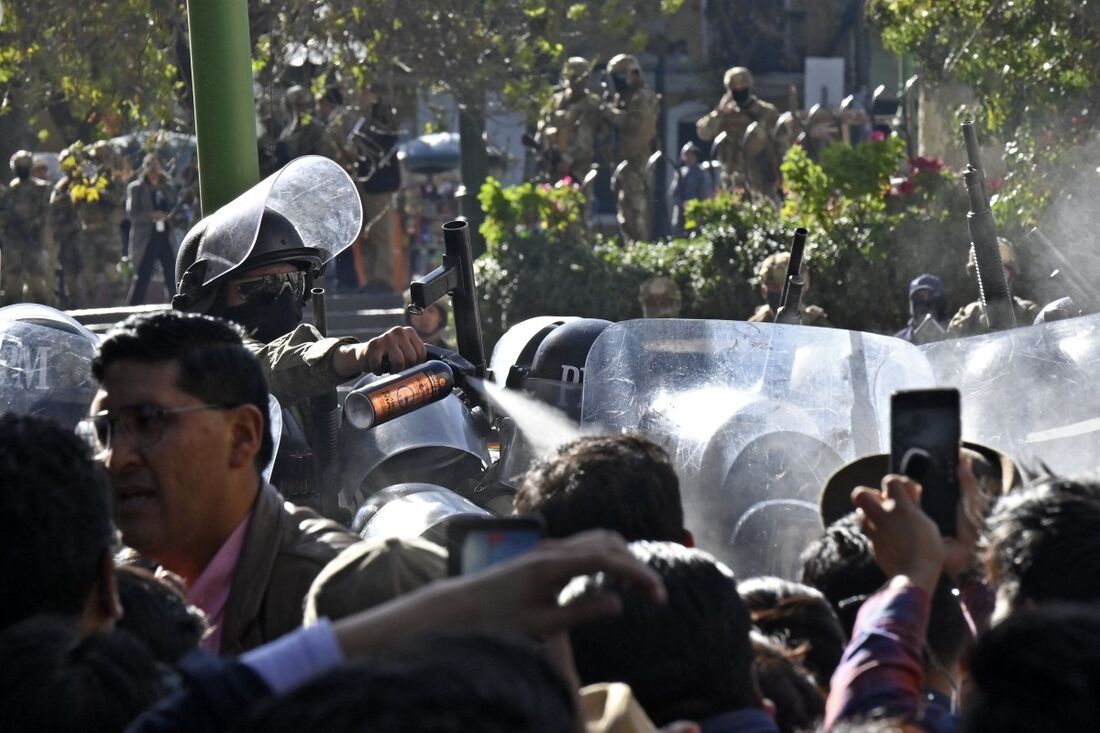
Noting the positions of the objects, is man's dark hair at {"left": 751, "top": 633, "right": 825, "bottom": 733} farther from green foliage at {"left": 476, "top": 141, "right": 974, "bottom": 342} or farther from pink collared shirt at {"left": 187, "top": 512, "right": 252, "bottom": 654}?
green foliage at {"left": 476, "top": 141, "right": 974, "bottom": 342}

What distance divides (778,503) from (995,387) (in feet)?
2.90

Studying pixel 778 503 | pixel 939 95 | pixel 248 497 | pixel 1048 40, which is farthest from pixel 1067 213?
pixel 248 497

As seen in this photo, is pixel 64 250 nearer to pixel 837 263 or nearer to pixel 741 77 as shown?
pixel 741 77

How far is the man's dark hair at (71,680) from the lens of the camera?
1717mm

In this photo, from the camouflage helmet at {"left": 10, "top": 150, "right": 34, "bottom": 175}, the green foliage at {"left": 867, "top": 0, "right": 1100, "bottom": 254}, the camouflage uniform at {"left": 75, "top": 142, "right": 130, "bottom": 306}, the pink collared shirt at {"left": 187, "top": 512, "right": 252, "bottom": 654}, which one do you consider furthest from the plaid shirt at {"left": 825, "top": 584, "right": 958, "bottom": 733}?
the camouflage uniform at {"left": 75, "top": 142, "right": 130, "bottom": 306}

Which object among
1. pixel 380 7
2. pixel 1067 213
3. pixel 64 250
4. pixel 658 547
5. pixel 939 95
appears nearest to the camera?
pixel 658 547

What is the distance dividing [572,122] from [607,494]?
663 inches

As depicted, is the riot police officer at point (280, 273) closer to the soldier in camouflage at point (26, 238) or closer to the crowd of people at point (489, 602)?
the crowd of people at point (489, 602)

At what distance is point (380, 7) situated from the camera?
48.6ft

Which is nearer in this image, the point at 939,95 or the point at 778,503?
the point at 778,503

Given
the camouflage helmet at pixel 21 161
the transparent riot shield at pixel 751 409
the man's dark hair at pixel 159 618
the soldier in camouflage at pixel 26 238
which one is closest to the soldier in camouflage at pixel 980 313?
the transparent riot shield at pixel 751 409

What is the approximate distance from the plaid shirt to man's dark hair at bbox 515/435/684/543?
0.42 m

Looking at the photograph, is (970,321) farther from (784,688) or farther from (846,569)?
(784,688)

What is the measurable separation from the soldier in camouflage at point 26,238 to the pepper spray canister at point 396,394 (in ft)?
44.4
